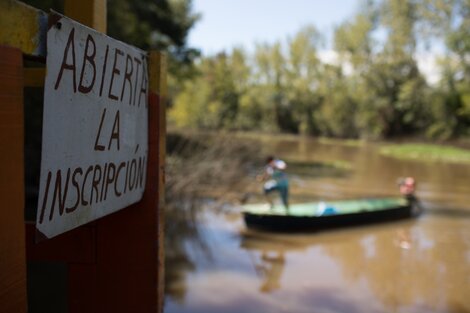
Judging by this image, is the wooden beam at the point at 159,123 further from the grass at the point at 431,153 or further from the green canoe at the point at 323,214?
the grass at the point at 431,153

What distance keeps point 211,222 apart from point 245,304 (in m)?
5.64

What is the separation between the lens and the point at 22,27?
5.65 ft

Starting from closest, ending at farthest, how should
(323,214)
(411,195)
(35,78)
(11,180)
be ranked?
1. (11,180)
2. (35,78)
3. (323,214)
4. (411,195)

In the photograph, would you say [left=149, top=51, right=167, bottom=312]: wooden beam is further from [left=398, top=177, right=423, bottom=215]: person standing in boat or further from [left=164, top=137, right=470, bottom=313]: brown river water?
[left=398, top=177, right=423, bottom=215]: person standing in boat

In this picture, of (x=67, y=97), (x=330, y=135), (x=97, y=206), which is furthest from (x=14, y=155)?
(x=330, y=135)

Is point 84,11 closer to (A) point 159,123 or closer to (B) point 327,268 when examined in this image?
(A) point 159,123

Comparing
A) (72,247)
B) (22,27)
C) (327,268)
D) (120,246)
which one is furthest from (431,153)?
(22,27)

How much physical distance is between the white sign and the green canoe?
936cm

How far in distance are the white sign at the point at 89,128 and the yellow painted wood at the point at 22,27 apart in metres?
0.05

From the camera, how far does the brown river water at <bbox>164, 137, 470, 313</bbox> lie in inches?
307

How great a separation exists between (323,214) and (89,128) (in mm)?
10514

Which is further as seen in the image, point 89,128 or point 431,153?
point 431,153

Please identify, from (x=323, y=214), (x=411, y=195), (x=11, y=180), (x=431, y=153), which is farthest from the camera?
(x=431, y=153)

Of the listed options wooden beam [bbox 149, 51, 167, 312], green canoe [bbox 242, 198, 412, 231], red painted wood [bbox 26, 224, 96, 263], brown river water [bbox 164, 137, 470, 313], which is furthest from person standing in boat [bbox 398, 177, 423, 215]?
red painted wood [bbox 26, 224, 96, 263]
